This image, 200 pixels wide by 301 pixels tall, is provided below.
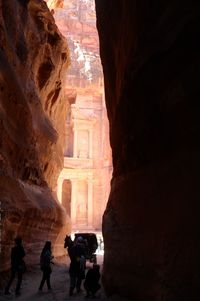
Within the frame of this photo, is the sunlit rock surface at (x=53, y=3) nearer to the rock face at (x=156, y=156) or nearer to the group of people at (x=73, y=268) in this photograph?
the rock face at (x=156, y=156)

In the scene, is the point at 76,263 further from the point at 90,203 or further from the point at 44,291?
the point at 90,203

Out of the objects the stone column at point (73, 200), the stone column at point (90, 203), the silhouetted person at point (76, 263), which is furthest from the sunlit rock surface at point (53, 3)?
the stone column at point (73, 200)

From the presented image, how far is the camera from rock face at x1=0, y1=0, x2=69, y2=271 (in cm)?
1204

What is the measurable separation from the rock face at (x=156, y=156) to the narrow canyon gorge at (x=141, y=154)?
17 millimetres

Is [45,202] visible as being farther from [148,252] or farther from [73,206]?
[73,206]

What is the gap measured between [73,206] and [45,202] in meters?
29.1

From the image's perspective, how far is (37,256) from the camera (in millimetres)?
14102

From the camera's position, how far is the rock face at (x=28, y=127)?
39.5 ft

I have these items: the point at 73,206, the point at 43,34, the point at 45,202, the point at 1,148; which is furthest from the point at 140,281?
the point at 73,206

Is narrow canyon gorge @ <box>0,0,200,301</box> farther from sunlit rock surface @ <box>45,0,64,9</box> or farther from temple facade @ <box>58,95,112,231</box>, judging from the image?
temple facade @ <box>58,95,112,231</box>

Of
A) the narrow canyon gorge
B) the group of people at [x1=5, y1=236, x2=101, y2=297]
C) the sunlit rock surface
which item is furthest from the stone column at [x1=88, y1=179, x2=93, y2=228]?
the group of people at [x1=5, y1=236, x2=101, y2=297]

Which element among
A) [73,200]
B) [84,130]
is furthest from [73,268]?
[84,130]

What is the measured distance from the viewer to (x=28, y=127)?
1536 centimetres

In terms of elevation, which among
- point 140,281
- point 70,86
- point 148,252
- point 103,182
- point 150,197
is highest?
point 70,86
